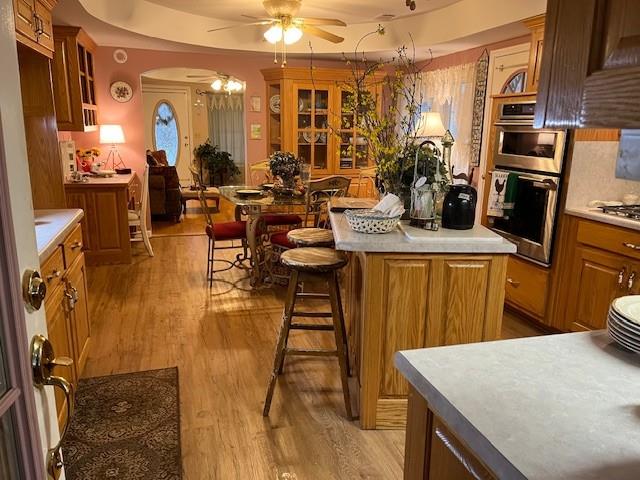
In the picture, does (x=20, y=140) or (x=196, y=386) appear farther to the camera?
(x=196, y=386)

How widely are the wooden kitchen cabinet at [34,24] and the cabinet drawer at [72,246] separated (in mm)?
1060

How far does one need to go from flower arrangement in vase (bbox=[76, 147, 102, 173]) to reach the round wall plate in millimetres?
1145

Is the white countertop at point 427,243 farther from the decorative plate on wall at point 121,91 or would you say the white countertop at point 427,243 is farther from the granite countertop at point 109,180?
the decorative plate on wall at point 121,91

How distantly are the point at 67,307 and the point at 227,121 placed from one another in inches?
353

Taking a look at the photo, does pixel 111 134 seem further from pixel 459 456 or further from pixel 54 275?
pixel 459 456

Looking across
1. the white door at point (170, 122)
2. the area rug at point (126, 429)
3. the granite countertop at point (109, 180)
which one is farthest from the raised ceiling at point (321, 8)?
the white door at point (170, 122)

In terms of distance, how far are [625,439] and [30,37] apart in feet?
10.7

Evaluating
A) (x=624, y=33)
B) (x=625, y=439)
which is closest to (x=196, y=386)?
(x=625, y=439)

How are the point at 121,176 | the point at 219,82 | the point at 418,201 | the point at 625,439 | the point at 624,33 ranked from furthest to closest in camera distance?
the point at 219,82
the point at 121,176
the point at 418,201
the point at 625,439
the point at 624,33

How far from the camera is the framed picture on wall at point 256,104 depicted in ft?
21.6

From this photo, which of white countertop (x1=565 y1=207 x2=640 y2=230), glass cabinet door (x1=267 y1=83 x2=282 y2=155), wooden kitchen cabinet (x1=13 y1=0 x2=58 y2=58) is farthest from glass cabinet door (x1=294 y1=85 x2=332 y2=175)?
white countertop (x1=565 y1=207 x2=640 y2=230)

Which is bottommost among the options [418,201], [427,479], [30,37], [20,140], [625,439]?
[427,479]

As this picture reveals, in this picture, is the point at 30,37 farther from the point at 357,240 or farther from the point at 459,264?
the point at 459,264

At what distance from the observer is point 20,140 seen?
0.88 meters
